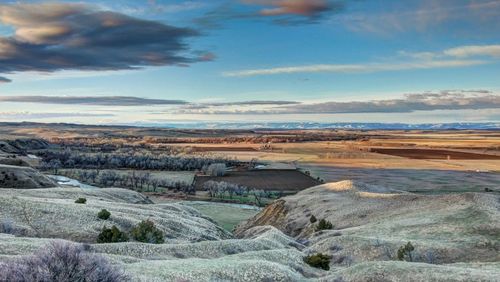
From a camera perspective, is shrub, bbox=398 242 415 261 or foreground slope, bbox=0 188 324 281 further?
shrub, bbox=398 242 415 261

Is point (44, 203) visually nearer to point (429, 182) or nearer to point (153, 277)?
point (153, 277)

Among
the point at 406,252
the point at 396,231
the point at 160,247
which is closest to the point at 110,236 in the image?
the point at 160,247

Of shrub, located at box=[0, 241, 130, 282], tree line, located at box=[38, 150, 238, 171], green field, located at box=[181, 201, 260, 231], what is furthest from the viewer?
tree line, located at box=[38, 150, 238, 171]

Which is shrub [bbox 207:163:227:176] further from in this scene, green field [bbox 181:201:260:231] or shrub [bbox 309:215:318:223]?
shrub [bbox 309:215:318:223]

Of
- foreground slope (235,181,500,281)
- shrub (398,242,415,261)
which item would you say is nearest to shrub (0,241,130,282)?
foreground slope (235,181,500,281)

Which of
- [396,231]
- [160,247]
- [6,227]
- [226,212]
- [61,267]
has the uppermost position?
[61,267]

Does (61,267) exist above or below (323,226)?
above

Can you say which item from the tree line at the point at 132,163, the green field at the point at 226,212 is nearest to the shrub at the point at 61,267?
the green field at the point at 226,212

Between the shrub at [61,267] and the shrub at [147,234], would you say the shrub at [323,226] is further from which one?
the shrub at [61,267]

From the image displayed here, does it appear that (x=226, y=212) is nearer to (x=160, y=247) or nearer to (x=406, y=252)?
(x=406, y=252)
